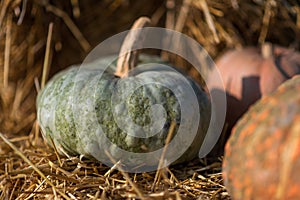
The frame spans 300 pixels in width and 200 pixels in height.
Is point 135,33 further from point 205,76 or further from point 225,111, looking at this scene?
point 205,76

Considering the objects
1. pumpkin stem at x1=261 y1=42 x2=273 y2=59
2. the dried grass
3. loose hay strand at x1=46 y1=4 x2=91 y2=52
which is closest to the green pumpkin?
the dried grass

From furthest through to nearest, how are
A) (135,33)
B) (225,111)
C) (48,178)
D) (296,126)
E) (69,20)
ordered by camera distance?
(69,20) → (225,111) → (135,33) → (48,178) → (296,126)

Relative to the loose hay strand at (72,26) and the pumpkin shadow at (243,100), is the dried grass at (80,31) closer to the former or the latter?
the loose hay strand at (72,26)

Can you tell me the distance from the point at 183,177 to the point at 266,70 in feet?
3.06

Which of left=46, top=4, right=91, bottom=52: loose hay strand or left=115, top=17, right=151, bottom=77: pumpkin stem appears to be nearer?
left=115, top=17, right=151, bottom=77: pumpkin stem

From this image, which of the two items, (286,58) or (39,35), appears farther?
(39,35)

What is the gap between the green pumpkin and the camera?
2.03 m

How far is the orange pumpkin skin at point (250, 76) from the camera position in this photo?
2629 millimetres

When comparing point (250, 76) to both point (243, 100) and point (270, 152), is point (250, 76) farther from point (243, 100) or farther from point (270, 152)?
point (270, 152)

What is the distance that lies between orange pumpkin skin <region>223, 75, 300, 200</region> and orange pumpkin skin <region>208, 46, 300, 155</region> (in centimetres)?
102

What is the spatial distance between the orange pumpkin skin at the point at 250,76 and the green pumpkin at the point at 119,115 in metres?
0.46

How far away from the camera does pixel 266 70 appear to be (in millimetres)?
2680

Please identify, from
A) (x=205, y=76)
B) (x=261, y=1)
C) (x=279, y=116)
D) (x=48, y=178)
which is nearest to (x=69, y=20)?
(x=205, y=76)

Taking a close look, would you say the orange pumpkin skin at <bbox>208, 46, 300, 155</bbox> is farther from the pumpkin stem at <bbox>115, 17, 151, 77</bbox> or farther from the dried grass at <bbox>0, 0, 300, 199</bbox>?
the pumpkin stem at <bbox>115, 17, 151, 77</bbox>
